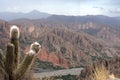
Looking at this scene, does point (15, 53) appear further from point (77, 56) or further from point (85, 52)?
point (85, 52)

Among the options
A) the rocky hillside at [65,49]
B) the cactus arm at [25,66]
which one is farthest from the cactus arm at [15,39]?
the rocky hillside at [65,49]

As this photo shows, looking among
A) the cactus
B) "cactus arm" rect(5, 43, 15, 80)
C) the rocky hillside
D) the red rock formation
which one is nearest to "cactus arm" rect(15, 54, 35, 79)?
the cactus

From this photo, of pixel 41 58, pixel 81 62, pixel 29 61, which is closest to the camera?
pixel 29 61

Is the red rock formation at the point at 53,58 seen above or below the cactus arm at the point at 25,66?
below

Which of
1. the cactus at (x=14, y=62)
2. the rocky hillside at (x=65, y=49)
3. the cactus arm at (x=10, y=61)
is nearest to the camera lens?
the cactus arm at (x=10, y=61)

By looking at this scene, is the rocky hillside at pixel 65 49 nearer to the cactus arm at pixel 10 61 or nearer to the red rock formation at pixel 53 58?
the red rock formation at pixel 53 58

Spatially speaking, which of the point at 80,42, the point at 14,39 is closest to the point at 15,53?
the point at 14,39

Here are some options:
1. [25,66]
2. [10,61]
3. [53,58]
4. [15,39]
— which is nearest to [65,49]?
[53,58]

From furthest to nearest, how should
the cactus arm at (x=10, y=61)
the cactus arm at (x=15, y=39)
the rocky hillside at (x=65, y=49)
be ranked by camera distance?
the rocky hillside at (x=65, y=49), the cactus arm at (x=15, y=39), the cactus arm at (x=10, y=61)

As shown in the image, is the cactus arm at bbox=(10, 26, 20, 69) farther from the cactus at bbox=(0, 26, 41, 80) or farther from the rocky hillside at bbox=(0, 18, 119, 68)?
the rocky hillside at bbox=(0, 18, 119, 68)
